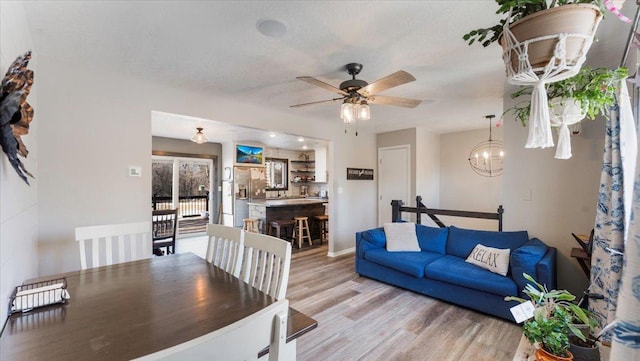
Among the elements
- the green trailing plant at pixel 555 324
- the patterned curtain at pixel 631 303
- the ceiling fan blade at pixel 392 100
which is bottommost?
the green trailing plant at pixel 555 324

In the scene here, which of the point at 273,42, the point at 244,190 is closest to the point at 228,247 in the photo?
the point at 273,42

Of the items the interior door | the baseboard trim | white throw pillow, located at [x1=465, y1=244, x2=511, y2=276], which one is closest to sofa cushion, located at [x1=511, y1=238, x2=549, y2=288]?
white throw pillow, located at [x1=465, y1=244, x2=511, y2=276]

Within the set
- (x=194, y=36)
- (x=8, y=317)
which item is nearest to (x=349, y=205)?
(x=194, y=36)

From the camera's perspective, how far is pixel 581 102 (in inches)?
59.8

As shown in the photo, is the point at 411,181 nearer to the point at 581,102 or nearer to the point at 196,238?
the point at 581,102

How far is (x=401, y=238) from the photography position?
3.87 m

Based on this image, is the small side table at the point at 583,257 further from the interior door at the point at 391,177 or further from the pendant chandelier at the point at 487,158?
the pendant chandelier at the point at 487,158

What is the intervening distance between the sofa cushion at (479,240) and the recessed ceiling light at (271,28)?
319 centimetres

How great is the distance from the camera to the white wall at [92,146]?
2.50 metres

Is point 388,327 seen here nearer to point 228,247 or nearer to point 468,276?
point 468,276

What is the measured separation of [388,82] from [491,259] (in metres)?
2.21

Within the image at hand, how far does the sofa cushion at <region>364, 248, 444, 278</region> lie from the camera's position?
330 centimetres

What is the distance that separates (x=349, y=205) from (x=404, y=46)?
3602 millimetres

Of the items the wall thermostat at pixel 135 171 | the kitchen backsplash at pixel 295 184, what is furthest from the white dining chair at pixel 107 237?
the kitchen backsplash at pixel 295 184
